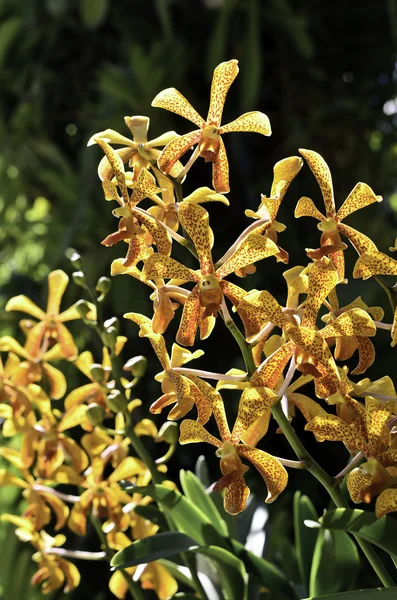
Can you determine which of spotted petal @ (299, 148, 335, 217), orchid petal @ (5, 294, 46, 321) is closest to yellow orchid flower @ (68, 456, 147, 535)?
orchid petal @ (5, 294, 46, 321)

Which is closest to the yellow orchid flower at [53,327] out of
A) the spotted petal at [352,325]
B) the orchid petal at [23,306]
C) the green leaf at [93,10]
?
the orchid petal at [23,306]

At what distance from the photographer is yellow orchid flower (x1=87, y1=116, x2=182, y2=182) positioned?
383 mm

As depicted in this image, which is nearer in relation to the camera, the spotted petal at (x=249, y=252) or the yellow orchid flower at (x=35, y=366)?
the spotted petal at (x=249, y=252)

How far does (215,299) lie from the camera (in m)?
0.35

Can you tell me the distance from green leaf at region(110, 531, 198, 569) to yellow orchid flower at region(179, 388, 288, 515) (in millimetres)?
66

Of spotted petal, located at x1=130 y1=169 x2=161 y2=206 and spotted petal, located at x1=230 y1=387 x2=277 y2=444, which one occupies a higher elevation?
spotted petal, located at x1=130 y1=169 x2=161 y2=206

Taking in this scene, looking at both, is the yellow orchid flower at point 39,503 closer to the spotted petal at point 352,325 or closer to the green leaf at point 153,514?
the green leaf at point 153,514

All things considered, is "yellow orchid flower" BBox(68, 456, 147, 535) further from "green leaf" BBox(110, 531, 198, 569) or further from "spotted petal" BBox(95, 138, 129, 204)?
"spotted petal" BBox(95, 138, 129, 204)

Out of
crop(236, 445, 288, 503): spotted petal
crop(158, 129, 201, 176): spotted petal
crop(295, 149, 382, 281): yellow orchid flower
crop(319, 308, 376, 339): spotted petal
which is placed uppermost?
crop(158, 129, 201, 176): spotted petal

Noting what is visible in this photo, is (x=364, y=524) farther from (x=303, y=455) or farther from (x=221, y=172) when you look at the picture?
(x=221, y=172)

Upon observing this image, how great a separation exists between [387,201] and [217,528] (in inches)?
41.4

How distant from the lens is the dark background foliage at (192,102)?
4.26 feet

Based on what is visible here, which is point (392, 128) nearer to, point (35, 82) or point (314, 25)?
point (314, 25)

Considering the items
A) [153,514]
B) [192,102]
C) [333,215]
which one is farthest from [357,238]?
[192,102]
